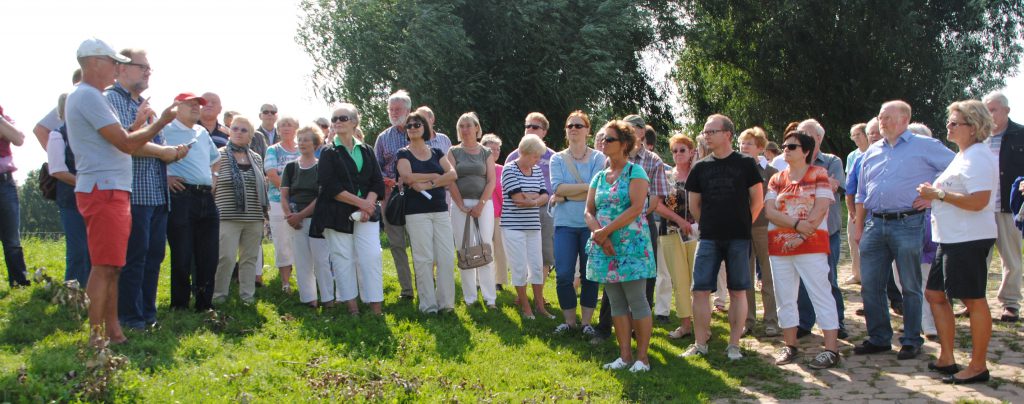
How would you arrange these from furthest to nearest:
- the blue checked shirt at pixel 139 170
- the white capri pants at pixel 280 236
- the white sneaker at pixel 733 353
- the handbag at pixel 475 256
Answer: the white capri pants at pixel 280 236
the handbag at pixel 475 256
the white sneaker at pixel 733 353
the blue checked shirt at pixel 139 170

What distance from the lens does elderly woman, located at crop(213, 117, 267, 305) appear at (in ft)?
26.0

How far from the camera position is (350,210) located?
7496mm

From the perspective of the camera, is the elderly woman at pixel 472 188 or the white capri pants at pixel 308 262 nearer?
the white capri pants at pixel 308 262

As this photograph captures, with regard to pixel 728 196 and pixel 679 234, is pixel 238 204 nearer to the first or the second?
pixel 679 234

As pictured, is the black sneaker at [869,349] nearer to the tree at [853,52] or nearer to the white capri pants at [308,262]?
the white capri pants at [308,262]

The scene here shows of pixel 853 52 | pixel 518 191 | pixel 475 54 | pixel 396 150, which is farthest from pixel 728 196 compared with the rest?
pixel 853 52

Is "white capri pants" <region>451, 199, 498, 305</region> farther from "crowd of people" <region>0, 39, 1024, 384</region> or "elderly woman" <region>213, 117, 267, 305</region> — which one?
"elderly woman" <region>213, 117, 267, 305</region>

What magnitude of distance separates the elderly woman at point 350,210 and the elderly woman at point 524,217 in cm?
136

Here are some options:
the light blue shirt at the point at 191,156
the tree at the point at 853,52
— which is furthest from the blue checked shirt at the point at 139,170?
the tree at the point at 853,52

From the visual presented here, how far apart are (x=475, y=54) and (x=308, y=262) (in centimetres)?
1571

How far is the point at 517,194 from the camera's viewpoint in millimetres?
8172

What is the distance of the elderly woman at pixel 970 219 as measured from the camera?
5.82 metres

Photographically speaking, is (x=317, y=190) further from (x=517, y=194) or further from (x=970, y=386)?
(x=970, y=386)

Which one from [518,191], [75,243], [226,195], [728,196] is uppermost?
[226,195]
